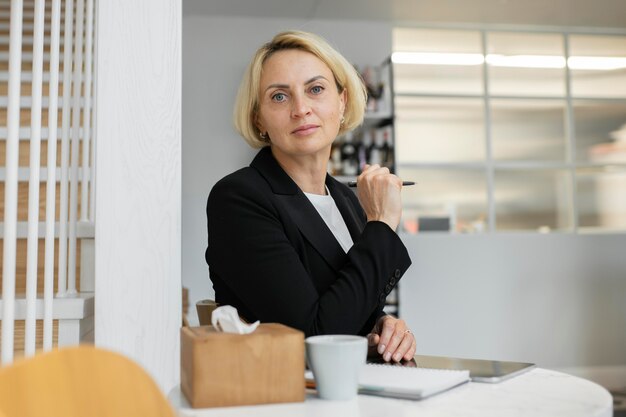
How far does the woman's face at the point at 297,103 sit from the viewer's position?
1481 millimetres

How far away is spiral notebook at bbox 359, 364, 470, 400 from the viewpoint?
806 millimetres

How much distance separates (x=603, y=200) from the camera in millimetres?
5430

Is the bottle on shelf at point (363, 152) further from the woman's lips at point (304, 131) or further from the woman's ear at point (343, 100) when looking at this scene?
the woman's lips at point (304, 131)

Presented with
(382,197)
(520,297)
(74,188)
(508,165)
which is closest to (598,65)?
(508,165)

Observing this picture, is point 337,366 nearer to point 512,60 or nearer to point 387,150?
point 387,150

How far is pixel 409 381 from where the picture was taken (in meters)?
0.84

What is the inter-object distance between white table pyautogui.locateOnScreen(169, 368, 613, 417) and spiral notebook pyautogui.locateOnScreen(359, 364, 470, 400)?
10 mm

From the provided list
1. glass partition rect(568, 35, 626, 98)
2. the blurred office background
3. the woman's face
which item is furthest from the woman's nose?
glass partition rect(568, 35, 626, 98)

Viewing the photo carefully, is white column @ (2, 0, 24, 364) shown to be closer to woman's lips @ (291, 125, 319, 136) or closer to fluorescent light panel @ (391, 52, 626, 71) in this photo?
woman's lips @ (291, 125, 319, 136)

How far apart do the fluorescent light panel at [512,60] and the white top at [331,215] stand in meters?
3.86

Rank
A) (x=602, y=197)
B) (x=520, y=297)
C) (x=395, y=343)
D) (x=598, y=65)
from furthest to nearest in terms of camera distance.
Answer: (x=598, y=65), (x=602, y=197), (x=520, y=297), (x=395, y=343)

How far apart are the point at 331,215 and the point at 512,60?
437 centimetres

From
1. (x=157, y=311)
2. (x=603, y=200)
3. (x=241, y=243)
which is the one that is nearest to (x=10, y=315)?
(x=157, y=311)

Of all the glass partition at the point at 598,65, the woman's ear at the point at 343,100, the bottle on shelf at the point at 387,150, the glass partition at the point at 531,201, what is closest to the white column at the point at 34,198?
the woman's ear at the point at 343,100
